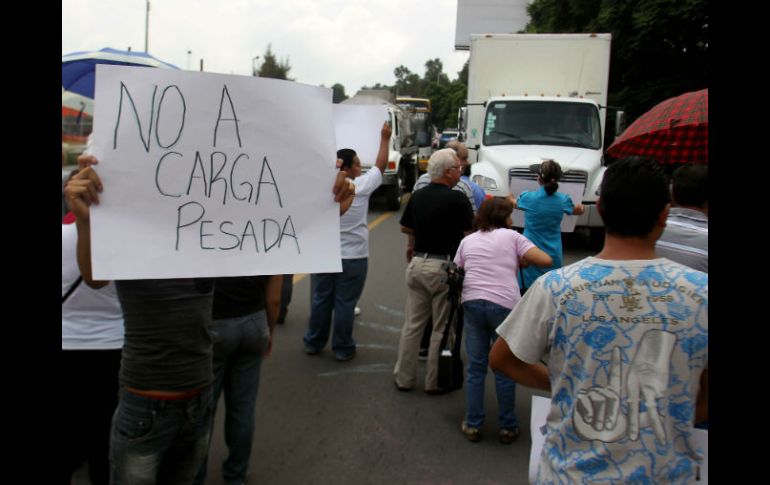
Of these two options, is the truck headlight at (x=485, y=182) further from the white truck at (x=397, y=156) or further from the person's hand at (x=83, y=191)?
the person's hand at (x=83, y=191)

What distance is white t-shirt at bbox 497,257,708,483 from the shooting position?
1.74 m

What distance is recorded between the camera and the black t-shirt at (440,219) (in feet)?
15.6

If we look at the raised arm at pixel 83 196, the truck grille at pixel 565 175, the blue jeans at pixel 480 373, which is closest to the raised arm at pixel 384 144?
the blue jeans at pixel 480 373

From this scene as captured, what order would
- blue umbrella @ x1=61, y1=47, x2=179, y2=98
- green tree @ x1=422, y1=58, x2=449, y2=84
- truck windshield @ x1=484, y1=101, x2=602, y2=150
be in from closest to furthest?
blue umbrella @ x1=61, y1=47, x2=179, y2=98 < truck windshield @ x1=484, y1=101, x2=602, y2=150 < green tree @ x1=422, y1=58, x2=449, y2=84

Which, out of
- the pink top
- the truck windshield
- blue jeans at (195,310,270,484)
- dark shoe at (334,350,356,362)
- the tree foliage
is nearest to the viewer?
blue jeans at (195,310,270,484)

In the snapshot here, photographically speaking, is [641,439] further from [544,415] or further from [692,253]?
[692,253]

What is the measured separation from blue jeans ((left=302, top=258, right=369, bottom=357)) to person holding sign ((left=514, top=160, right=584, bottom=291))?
1.41 m

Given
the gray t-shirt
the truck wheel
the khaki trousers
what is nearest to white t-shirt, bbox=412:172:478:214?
the khaki trousers

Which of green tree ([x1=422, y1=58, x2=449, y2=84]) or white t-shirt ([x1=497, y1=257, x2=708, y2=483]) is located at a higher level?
green tree ([x1=422, y1=58, x2=449, y2=84])

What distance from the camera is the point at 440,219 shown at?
474 cm

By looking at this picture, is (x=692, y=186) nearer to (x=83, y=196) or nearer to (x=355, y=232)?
(x=83, y=196)

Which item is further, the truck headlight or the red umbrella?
the truck headlight

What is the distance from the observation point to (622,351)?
5.80 feet

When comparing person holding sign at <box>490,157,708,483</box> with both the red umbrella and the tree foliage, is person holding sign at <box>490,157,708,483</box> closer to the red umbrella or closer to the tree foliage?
the red umbrella
